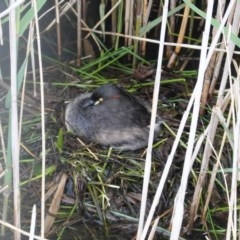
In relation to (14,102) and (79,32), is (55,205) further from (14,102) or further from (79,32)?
(79,32)

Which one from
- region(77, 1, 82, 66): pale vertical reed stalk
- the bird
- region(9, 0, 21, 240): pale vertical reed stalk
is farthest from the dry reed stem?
region(77, 1, 82, 66): pale vertical reed stalk

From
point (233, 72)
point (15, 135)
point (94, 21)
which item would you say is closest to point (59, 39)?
point (94, 21)

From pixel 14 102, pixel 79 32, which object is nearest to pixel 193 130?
pixel 14 102

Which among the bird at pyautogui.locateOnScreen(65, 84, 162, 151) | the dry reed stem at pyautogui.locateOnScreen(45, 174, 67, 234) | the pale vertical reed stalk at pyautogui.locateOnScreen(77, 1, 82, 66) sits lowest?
the dry reed stem at pyautogui.locateOnScreen(45, 174, 67, 234)

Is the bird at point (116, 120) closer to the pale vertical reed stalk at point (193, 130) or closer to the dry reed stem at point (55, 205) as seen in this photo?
the dry reed stem at point (55, 205)

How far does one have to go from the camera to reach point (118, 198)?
311 cm

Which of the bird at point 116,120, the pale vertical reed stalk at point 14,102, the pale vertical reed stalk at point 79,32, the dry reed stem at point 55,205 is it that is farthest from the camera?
the pale vertical reed stalk at point 79,32

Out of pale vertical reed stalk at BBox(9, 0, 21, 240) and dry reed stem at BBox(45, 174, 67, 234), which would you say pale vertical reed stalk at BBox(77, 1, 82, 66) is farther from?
pale vertical reed stalk at BBox(9, 0, 21, 240)

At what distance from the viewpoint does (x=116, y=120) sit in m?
3.26

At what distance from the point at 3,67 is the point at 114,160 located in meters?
0.86

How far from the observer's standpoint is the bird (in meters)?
3.24

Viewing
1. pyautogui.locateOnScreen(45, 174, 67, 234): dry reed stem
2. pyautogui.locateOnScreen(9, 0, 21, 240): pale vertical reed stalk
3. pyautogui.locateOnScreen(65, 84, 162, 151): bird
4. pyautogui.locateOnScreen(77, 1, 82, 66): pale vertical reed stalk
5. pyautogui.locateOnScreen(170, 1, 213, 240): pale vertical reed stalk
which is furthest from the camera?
pyautogui.locateOnScreen(77, 1, 82, 66): pale vertical reed stalk

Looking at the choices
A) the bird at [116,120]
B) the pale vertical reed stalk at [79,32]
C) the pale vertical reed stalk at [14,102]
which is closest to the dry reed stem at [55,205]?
→ the bird at [116,120]

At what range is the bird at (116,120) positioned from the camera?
3238mm
